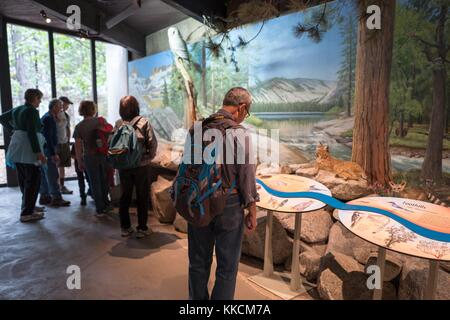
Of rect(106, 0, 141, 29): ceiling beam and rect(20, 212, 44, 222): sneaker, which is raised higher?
rect(106, 0, 141, 29): ceiling beam

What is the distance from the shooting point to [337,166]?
9.18 ft

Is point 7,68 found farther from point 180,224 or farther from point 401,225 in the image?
point 401,225

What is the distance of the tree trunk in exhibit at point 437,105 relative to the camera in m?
2.17

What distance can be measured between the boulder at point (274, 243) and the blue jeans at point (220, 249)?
1.06m

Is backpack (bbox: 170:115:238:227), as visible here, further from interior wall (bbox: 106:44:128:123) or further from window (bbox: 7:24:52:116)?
window (bbox: 7:24:52:116)

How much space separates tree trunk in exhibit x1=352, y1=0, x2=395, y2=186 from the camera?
2508 millimetres

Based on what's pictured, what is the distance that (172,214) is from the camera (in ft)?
13.1

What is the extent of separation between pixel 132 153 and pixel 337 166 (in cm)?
192

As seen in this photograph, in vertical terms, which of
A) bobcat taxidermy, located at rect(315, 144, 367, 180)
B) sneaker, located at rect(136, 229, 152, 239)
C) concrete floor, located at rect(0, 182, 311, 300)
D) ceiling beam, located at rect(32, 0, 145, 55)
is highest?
ceiling beam, located at rect(32, 0, 145, 55)

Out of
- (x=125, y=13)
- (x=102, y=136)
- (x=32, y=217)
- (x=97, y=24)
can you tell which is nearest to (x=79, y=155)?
(x=102, y=136)

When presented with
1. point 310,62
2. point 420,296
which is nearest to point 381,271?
point 420,296

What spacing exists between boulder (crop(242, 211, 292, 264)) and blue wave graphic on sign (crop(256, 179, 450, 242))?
512 millimetres

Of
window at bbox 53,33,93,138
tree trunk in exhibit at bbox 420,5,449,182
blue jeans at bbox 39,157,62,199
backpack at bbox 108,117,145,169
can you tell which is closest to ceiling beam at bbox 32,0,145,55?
window at bbox 53,33,93,138
